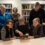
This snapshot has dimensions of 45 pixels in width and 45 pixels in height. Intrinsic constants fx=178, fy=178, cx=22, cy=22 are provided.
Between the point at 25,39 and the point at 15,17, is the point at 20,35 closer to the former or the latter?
the point at 25,39

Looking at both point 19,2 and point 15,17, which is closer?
point 15,17

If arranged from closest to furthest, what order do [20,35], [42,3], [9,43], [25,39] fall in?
1. [9,43]
2. [25,39]
3. [20,35]
4. [42,3]

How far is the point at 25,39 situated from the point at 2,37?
0.49 meters

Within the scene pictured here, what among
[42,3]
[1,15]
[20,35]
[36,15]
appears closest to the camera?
[20,35]

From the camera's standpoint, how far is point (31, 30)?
14.1 feet

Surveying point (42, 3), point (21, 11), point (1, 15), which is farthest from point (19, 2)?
point (1, 15)

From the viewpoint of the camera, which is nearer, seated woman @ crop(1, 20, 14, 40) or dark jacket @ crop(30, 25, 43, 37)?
seated woman @ crop(1, 20, 14, 40)

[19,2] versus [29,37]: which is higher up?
[19,2]

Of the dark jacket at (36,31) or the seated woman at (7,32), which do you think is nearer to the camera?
the seated woman at (7,32)

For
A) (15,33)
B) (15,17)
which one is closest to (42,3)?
(15,17)

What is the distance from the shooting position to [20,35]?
13.1 feet

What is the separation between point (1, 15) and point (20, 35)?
3.71ft

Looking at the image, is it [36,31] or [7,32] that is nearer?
[7,32]

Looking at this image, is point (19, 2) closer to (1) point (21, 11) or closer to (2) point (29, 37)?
(1) point (21, 11)
